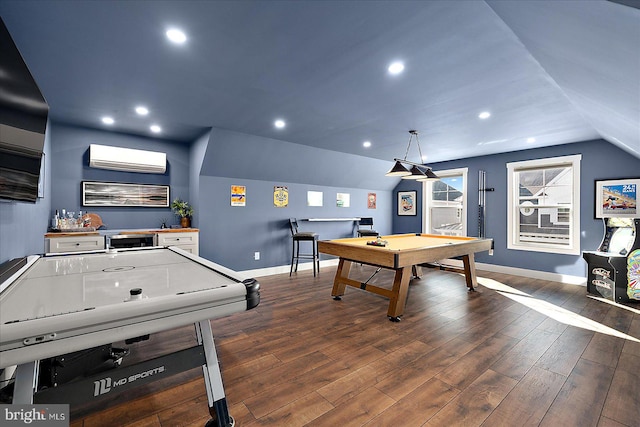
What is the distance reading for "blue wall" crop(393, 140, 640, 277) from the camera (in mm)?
4402

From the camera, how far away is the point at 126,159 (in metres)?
4.18

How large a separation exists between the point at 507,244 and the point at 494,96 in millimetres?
3621

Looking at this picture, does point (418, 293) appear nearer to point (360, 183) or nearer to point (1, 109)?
point (360, 183)

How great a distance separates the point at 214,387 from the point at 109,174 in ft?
13.6

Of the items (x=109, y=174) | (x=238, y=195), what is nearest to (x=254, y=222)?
(x=238, y=195)

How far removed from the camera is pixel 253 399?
1.76 meters

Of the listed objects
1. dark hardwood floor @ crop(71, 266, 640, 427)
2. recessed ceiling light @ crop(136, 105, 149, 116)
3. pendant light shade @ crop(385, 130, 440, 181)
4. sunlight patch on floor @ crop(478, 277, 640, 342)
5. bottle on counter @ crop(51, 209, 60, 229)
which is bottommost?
dark hardwood floor @ crop(71, 266, 640, 427)

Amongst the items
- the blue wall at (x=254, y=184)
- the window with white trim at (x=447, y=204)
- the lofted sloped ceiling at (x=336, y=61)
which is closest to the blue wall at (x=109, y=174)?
the blue wall at (x=254, y=184)

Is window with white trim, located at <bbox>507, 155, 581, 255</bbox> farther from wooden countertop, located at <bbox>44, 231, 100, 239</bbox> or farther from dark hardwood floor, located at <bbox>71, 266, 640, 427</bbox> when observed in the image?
wooden countertop, located at <bbox>44, 231, 100, 239</bbox>

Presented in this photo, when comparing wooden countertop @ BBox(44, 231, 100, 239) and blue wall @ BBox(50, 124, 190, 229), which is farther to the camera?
blue wall @ BBox(50, 124, 190, 229)

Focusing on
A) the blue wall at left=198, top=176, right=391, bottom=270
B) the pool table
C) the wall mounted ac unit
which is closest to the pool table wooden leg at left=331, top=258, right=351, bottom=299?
the pool table

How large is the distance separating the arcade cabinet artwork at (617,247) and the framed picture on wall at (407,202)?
10.9ft

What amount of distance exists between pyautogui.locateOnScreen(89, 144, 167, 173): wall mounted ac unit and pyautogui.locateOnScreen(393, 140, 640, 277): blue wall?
585 centimetres

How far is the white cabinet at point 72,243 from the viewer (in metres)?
3.29
